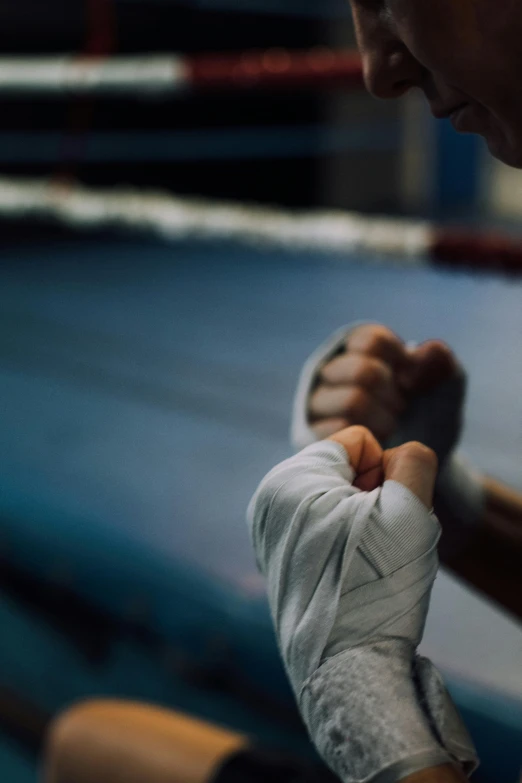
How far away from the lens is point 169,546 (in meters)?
0.91

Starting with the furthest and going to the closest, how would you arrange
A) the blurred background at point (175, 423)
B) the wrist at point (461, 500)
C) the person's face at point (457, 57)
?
the blurred background at point (175, 423)
the wrist at point (461, 500)
the person's face at point (457, 57)

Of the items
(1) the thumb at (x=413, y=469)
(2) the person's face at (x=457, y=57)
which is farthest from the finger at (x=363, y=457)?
(2) the person's face at (x=457, y=57)

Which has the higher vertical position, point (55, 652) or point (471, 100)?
point (471, 100)

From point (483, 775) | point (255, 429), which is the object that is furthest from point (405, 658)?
point (255, 429)

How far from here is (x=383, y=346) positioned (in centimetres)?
54

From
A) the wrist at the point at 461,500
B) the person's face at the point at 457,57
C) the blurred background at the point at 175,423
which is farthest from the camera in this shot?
the blurred background at the point at 175,423

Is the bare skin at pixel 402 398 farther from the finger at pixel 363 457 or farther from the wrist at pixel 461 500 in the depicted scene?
the finger at pixel 363 457

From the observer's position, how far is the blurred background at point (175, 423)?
2.81 ft

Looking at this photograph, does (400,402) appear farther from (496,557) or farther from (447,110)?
(447,110)

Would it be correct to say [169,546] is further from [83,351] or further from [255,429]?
[83,351]

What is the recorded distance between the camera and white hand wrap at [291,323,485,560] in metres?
0.50

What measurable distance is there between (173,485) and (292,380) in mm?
554

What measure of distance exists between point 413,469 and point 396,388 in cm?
22

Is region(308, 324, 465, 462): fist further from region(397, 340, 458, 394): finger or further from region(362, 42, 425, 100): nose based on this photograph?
region(362, 42, 425, 100): nose
